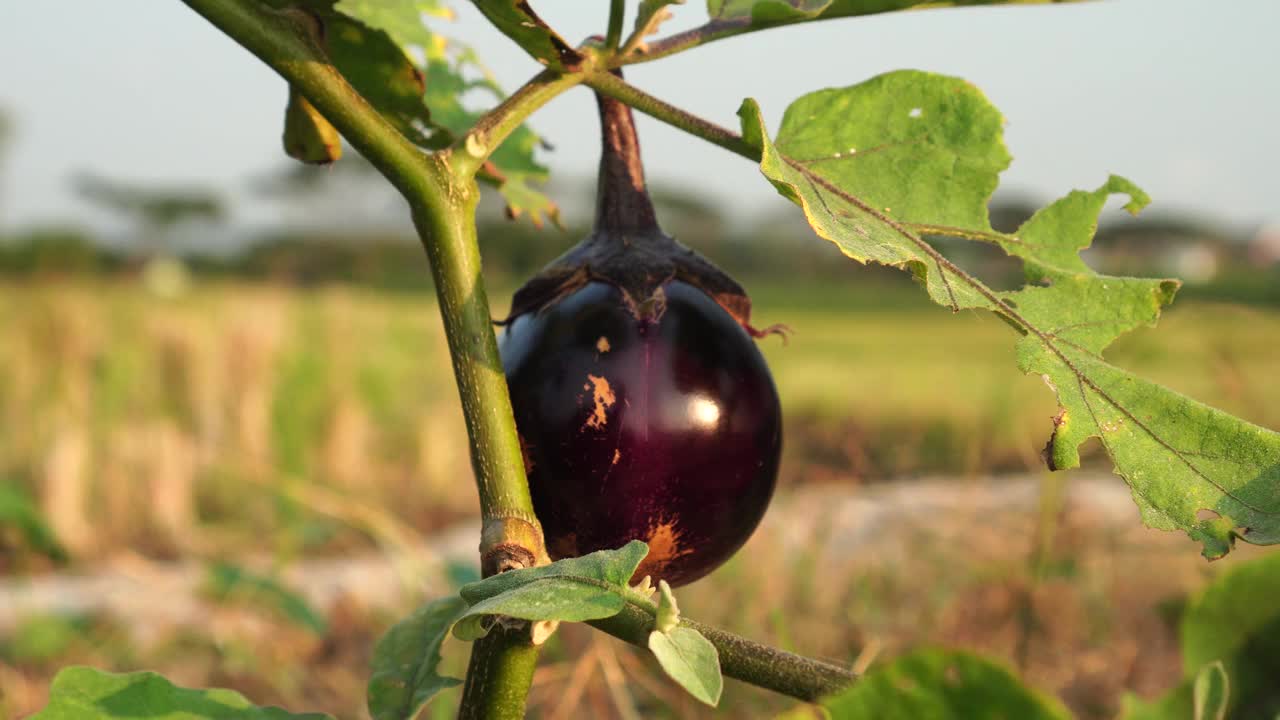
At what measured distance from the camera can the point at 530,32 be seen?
319 millimetres

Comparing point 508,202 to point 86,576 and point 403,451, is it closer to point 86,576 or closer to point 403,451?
point 86,576

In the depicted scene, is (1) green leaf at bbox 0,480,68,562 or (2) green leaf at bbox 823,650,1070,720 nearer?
(2) green leaf at bbox 823,650,1070,720

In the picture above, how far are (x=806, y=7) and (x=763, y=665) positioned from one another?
193 millimetres

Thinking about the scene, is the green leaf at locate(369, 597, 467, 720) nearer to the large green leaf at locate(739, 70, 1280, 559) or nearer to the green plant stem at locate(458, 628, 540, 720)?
the green plant stem at locate(458, 628, 540, 720)

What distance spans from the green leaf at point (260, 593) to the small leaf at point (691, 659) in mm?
1128

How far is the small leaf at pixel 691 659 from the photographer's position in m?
0.26

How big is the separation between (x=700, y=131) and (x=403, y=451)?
148 inches

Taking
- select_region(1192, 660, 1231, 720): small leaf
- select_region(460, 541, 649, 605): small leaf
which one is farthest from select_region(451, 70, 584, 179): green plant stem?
select_region(1192, 660, 1231, 720): small leaf

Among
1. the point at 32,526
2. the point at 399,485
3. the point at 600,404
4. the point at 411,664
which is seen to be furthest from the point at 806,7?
the point at 399,485

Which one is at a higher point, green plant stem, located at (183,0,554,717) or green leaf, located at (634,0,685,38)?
green leaf, located at (634,0,685,38)

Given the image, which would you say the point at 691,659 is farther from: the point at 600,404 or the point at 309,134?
the point at 309,134

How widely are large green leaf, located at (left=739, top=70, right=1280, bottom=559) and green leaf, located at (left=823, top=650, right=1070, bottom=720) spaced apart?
0.12 meters

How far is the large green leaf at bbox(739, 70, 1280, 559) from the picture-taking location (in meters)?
0.31

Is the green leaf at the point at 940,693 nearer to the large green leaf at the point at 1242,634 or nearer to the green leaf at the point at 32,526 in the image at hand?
the large green leaf at the point at 1242,634
